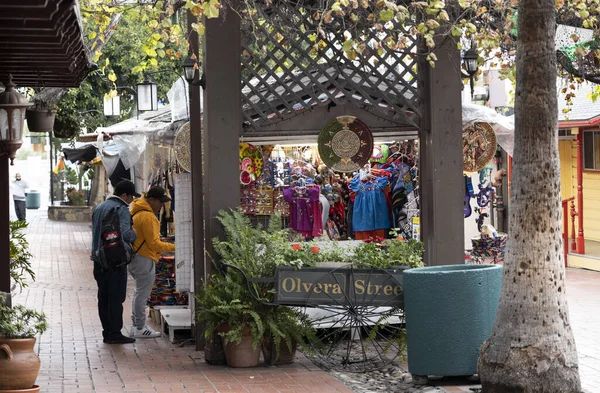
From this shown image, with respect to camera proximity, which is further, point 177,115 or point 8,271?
point 177,115

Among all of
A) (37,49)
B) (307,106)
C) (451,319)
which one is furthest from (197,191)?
(451,319)

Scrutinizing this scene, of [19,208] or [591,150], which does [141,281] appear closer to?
[591,150]

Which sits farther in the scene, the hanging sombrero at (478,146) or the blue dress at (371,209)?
the blue dress at (371,209)

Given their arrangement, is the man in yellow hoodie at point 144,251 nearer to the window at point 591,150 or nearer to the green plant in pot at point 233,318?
the green plant in pot at point 233,318

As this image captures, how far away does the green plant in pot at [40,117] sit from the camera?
1123 centimetres

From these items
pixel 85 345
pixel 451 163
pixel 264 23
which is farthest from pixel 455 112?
pixel 85 345

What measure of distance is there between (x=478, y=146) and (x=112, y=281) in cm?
490

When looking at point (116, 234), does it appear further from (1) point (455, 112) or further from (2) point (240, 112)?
(1) point (455, 112)

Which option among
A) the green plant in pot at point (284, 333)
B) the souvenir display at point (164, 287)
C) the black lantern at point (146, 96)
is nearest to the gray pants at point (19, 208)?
the black lantern at point (146, 96)

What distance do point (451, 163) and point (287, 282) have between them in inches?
93.4

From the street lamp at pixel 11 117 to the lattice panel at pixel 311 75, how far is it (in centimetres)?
248

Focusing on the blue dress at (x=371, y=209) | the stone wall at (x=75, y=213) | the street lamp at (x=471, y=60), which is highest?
the street lamp at (x=471, y=60)

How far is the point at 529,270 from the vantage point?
25.3 feet

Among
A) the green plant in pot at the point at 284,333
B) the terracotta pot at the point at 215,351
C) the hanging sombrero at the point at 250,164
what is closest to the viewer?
the green plant in pot at the point at 284,333
